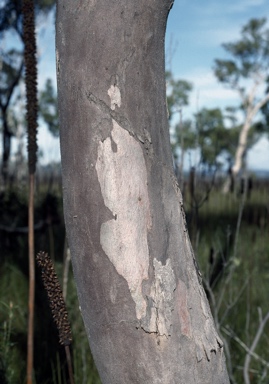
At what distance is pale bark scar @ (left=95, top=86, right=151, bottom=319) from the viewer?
129cm

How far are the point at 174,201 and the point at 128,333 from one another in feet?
0.99

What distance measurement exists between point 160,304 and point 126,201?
229 millimetres

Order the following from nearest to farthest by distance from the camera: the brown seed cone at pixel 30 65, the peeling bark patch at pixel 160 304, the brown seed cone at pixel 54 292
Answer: the peeling bark patch at pixel 160 304 → the brown seed cone at pixel 54 292 → the brown seed cone at pixel 30 65

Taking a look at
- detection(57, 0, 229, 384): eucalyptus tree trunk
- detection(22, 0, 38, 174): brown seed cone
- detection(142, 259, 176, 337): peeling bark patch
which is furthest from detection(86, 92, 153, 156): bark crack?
detection(22, 0, 38, 174): brown seed cone

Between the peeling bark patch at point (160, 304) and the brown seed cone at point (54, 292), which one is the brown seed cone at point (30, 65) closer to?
the brown seed cone at point (54, 292)

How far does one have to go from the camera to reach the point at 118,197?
1.30m

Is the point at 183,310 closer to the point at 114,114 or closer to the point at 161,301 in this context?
the point at 161,301

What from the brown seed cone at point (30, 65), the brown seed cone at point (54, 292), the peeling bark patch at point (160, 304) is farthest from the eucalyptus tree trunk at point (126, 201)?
the brown seed cone at point (30, 65)

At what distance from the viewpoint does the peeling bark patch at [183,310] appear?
4.30 feet

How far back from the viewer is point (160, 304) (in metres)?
1.29

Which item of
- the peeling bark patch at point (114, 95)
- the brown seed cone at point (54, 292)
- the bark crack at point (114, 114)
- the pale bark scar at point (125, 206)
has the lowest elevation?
the brown seed cone at point (54, 292)

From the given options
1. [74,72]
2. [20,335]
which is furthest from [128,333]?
[20,335]

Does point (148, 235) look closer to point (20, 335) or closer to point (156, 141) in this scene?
point (156, 141)

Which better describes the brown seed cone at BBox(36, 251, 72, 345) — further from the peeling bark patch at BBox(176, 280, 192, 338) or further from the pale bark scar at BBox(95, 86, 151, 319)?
the peeling bark patch at BBox(176, 280, 192, 338)
